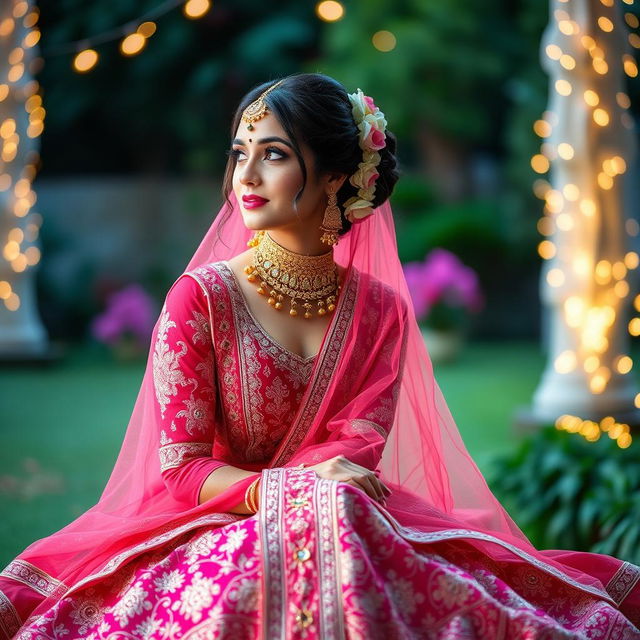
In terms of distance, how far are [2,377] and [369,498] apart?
4994 millimetres

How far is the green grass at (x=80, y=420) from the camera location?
142 inches

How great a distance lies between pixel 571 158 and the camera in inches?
175

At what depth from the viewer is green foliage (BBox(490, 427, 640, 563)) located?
2979 mm

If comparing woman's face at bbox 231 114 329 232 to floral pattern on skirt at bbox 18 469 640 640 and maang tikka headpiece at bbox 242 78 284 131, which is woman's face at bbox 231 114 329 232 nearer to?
maang tikka headpiece at bbox 242 78 284 131

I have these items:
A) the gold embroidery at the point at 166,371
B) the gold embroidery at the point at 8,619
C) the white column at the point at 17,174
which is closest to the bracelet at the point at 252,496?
the gold embroidery at the point at 166,371

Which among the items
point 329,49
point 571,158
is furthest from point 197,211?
point 571,158

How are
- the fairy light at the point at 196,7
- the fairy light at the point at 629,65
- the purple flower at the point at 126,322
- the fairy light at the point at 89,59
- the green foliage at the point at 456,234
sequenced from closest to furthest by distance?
the fairy light at the point at 196,7 → the fairy light at the point at 89,59 → the fairy light at the point at 629,65 → the purple flower at the point at 126,322 → the green foliage at the point at 456,234

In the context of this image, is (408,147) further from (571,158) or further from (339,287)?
(339,287)

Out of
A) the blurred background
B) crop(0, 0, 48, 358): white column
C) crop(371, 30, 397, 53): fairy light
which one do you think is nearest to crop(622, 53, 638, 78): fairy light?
the blurred background

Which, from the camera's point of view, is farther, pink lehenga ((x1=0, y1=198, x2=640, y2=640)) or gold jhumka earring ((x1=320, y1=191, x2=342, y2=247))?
gold jhumka earring ((x1=320, y1=191, x2=342, y2=247))

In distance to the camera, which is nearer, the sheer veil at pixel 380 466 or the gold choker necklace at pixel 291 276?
the sheer veil at pixel 380 466

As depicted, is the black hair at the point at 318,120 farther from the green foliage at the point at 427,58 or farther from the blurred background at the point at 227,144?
the green foliage at the point at 427,58

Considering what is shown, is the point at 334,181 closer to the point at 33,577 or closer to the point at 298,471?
the point at 298,471

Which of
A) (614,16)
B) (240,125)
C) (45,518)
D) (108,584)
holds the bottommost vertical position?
(45,518)
